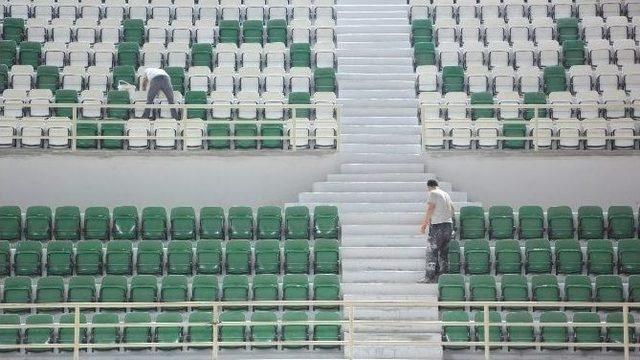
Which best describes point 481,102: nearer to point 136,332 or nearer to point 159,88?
point 159,88

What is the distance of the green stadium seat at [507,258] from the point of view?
2080 cm

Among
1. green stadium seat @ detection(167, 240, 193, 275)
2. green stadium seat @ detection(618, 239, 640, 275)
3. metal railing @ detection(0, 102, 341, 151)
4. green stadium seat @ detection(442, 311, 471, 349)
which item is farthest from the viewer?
metal railing @ detection(0, 102, 341, 151)

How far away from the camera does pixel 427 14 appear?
27.8 meters

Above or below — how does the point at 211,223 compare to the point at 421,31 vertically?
below

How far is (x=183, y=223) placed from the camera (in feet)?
70.8

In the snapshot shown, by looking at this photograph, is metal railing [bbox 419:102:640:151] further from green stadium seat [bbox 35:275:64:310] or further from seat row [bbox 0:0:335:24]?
green stadium seat [bbox 35:275:64:310]

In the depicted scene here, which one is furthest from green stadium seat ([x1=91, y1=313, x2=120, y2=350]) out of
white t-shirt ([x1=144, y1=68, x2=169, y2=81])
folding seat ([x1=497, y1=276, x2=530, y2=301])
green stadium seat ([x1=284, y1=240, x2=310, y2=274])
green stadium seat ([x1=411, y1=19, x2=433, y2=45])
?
green stadium seat ([x1=411, y1=19, x2=433, y2=45])

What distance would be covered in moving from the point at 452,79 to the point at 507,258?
523 cm

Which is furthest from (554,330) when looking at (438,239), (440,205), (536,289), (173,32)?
(173,32)

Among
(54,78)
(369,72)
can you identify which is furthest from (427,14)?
(54,78)

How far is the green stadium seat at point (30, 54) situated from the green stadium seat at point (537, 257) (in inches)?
420

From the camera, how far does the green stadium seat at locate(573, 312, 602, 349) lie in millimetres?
19172

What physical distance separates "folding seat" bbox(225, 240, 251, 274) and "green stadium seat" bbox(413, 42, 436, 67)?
6.82 metres

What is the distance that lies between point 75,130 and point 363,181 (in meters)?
5.01
